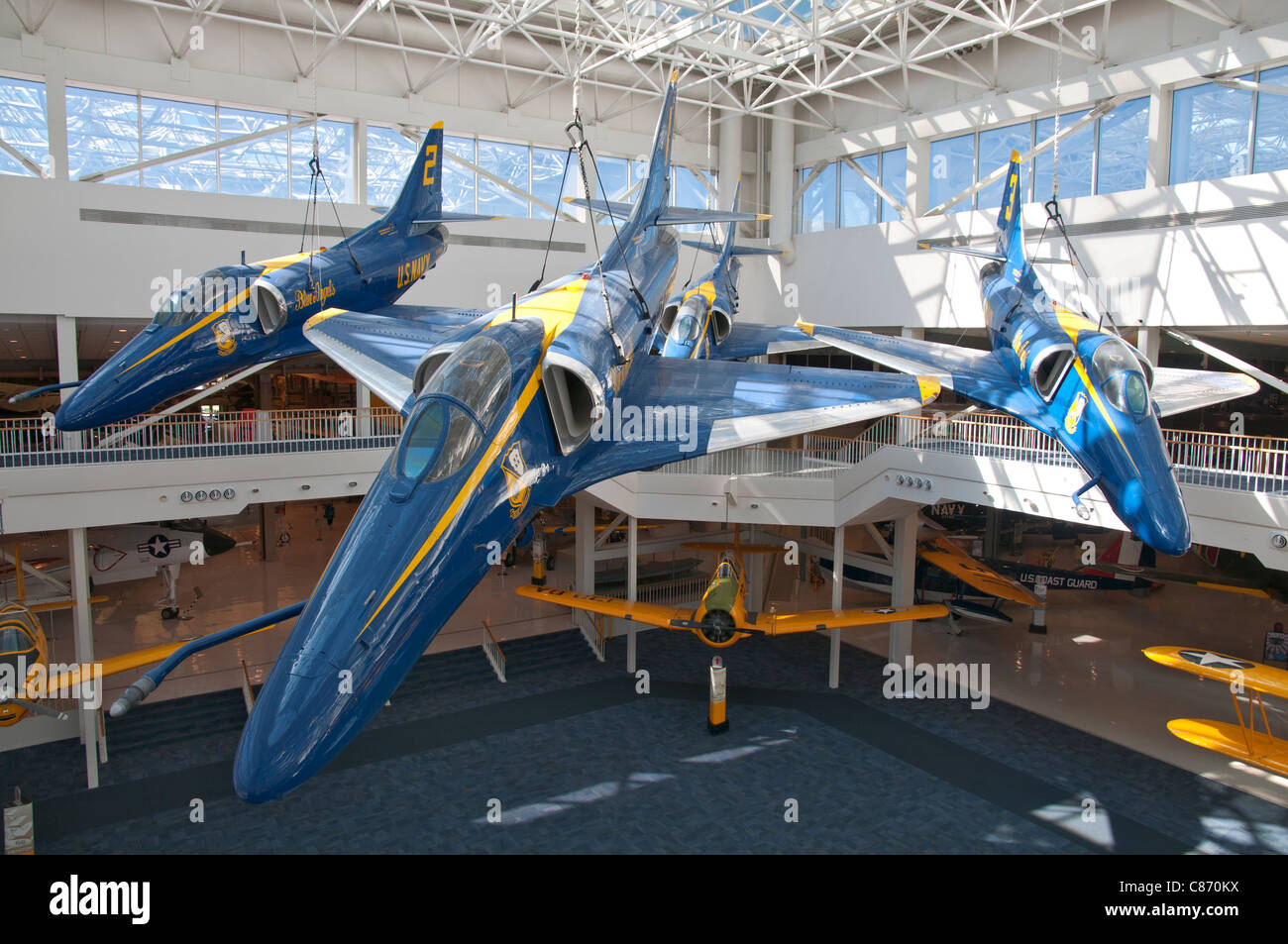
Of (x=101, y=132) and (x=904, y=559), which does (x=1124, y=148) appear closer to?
(x=904, y=559)

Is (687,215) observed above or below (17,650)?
above

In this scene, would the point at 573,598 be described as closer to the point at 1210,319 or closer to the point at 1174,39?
the point at 1210,319

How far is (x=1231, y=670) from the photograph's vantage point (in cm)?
1388

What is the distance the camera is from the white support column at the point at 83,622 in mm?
15023

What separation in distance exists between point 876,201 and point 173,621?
83.8ft

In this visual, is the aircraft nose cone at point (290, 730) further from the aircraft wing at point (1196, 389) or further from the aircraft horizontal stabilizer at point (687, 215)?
the aircraft wing at point (1196, 389)

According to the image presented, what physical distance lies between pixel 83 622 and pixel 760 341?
15991 mm

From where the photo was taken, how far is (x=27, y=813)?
40.3ft

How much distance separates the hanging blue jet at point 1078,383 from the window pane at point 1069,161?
781 centimetres

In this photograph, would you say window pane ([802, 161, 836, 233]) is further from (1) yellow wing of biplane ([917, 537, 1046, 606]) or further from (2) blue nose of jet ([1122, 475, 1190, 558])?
(2) blue nose of jet ([1122, 475, 1190, 558])

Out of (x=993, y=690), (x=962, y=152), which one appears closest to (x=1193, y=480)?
(x=993, y=690)

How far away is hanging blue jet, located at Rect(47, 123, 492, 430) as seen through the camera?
11477 mm

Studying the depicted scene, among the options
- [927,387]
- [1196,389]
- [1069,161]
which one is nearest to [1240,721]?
[1196,389]

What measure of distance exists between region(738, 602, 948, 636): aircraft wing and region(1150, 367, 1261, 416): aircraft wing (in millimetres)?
6500
